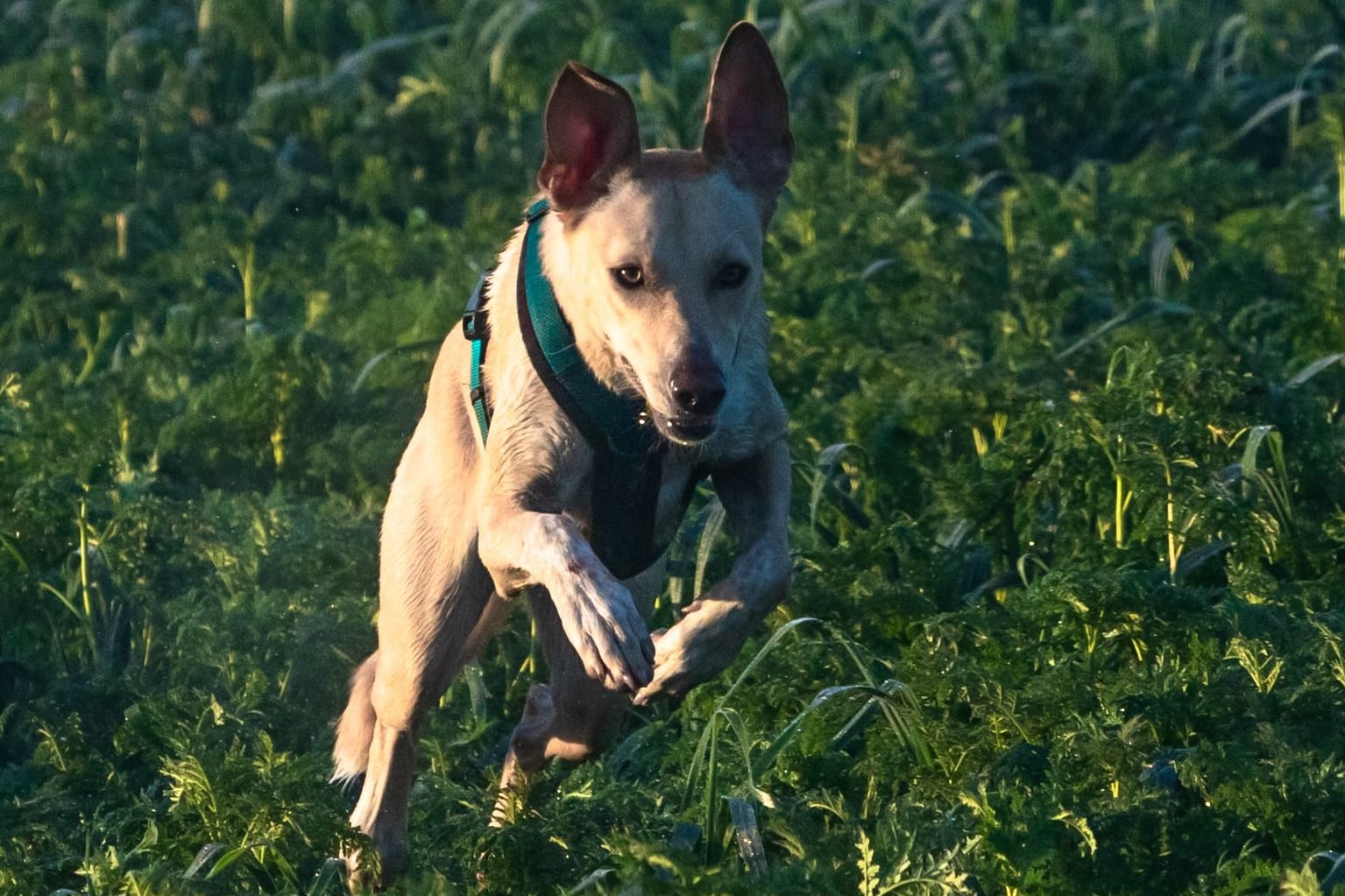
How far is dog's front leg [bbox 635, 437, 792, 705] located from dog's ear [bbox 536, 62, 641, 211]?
2.42ft

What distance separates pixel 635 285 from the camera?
5367mm

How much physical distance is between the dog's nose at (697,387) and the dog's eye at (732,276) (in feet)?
0.82

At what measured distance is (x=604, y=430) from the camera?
18.3ft

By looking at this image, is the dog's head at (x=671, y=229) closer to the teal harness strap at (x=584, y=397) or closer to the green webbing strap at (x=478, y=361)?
the teal harness strap at (x=584, y=397)

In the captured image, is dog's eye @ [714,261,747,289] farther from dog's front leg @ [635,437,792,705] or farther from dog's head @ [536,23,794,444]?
dog's front leg @ [635,437,792,705]

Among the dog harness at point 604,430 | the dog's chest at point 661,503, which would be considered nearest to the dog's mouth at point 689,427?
the dog harness at point 604,430

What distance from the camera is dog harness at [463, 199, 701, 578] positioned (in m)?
5.57

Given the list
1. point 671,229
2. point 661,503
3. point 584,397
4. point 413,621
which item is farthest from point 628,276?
point 413,621

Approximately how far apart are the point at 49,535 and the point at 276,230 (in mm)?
4413

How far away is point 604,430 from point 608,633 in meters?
0.70

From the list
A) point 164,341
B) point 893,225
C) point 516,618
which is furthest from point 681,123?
point 516,618

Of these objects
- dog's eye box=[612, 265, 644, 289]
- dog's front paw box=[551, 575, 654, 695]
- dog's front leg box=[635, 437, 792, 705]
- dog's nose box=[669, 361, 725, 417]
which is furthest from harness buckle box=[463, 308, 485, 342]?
dog's front paw box=[551, 575, 654, 695]

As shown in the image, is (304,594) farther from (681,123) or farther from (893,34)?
(893,34)

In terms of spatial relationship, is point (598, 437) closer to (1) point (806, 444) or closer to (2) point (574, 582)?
(2) point (574, 582)
